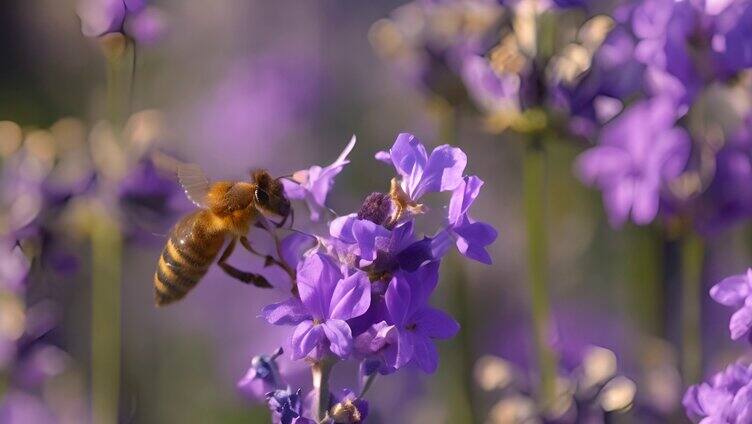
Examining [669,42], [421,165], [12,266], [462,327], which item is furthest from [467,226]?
[462,327]

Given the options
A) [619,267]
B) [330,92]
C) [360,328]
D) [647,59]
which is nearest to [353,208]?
[619,267]

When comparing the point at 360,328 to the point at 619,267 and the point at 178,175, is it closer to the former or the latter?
the point at 178,175

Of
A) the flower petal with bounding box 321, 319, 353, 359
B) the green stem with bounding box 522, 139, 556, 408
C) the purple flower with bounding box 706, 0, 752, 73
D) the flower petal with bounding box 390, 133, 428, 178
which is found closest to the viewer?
the flower petal with bounding box 321, 319, 353, 359

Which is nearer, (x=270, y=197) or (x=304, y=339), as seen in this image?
(x=304, y=339)

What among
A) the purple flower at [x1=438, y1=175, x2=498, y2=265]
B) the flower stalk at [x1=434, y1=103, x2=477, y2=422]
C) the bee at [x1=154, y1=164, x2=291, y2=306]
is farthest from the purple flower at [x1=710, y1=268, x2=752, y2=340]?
the flower stalk at [x1=434, y1=103, x2=477, y2=422]

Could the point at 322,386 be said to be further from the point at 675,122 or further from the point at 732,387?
the point at 675,122

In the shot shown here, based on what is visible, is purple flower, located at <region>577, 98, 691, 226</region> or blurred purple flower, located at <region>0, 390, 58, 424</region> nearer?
purple flower, located at <region>577, 98, 691, 226</region>

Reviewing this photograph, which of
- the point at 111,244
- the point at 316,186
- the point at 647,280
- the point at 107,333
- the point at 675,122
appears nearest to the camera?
the point at 316,186

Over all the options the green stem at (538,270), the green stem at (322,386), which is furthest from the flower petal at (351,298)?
the green stem at (538,270)

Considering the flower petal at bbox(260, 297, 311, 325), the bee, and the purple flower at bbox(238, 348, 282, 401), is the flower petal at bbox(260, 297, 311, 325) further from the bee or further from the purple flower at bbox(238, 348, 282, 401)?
the bee
